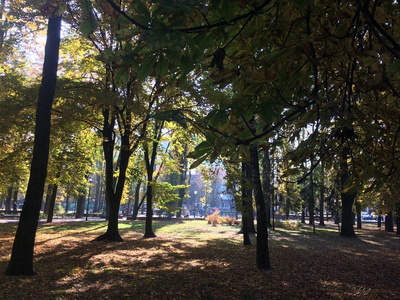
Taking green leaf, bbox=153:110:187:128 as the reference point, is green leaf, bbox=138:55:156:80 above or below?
above

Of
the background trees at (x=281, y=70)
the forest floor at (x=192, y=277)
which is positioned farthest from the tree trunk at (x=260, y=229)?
the background trees at (x=281, y=70)

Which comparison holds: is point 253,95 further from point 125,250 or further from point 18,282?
point 125,250

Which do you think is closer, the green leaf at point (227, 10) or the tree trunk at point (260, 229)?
the green leaf at point (227, 10)

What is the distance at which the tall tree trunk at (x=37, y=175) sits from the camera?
6859mm

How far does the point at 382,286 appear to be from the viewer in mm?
7035

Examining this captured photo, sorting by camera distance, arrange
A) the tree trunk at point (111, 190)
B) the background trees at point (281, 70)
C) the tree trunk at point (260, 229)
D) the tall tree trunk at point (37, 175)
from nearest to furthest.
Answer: the background trees at point (281, 70) < the tall tree trunk at point (37, 175) < the tree trunk at point (260, 229) < the tree trunk at point (111, 190)

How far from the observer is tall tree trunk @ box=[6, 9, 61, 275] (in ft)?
22.5

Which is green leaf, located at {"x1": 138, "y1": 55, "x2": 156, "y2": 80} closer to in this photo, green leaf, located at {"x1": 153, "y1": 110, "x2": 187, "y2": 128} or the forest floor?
green leaf, located at {"x1": 153, "y1": 110, "x2": 187, "y2": 128}

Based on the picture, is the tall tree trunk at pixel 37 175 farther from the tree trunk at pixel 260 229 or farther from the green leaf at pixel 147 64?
the green leaf at pixel 147 64

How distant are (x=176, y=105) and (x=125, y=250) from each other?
673 cm

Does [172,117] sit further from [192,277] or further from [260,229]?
[260,229]

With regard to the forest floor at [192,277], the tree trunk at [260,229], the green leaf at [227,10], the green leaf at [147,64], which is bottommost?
the forest floor at [192,277]

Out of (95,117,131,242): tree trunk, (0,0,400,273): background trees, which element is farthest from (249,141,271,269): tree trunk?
(95,117,131,242): tree trunk

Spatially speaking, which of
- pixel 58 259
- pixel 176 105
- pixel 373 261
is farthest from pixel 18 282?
pixel 373 261
